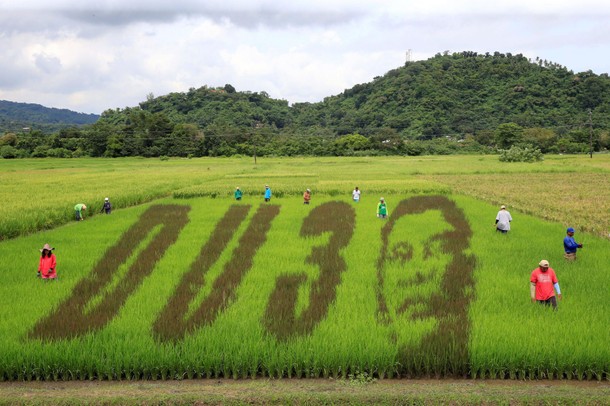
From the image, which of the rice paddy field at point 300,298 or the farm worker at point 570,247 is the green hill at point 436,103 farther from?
the farm worker at point 570,247

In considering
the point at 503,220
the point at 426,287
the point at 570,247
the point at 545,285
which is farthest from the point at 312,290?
the point at 503,220

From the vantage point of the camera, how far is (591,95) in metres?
91.8

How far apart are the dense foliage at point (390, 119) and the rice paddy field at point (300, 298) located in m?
53.1

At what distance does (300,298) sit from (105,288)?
3.79m

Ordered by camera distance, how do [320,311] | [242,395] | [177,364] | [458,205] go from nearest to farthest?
1. [242,395]
2. [177,364]
3. [320,311]
4. [458,205]

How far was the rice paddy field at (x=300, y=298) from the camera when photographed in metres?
5.96

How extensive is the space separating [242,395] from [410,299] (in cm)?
370

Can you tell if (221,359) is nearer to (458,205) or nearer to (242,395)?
(242,395)

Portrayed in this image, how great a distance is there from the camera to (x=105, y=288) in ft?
29.4

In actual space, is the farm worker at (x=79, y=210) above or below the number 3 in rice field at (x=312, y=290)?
above

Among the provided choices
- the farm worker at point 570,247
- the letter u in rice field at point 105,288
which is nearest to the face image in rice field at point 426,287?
the farm worker at point 570,247

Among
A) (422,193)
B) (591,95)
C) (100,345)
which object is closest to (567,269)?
(100,345)

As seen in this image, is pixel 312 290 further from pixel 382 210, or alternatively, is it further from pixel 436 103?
pixel 436 103

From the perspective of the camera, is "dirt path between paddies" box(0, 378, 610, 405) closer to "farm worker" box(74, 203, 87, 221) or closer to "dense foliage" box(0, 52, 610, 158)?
"farm worker" box(74, 203, 87, 221)
